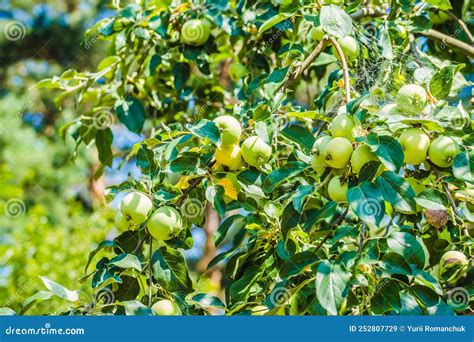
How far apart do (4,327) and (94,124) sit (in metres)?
0.95

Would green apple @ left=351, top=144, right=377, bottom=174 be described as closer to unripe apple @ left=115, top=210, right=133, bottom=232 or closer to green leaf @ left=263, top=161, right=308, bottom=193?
green leaf @ left=263, top=161, right=308, bottom=193

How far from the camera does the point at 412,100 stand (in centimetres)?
118

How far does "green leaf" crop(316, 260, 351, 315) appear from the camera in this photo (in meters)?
0.97

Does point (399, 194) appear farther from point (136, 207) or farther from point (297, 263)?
point (136, 207)

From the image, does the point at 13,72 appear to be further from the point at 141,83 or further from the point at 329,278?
the point at 329,278

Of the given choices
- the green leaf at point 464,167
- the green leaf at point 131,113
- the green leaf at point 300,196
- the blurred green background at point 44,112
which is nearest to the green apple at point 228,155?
the green leaf at point 300,196

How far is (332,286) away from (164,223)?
1.25ft

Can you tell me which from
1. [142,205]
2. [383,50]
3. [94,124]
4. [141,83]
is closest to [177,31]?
[141,83]

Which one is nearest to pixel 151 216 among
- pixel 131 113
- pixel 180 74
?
pixel 131 113

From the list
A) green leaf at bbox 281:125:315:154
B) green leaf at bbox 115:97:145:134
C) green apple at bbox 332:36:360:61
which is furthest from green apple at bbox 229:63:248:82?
green leaf at bbox 281:125:315:154

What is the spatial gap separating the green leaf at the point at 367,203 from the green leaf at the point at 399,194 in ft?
0.09

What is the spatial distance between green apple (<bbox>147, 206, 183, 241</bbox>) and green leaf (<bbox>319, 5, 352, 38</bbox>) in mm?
481

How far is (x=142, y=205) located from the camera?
1248 mm

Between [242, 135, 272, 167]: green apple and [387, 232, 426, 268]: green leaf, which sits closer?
[387, 232, 426, 268]: green leaf
